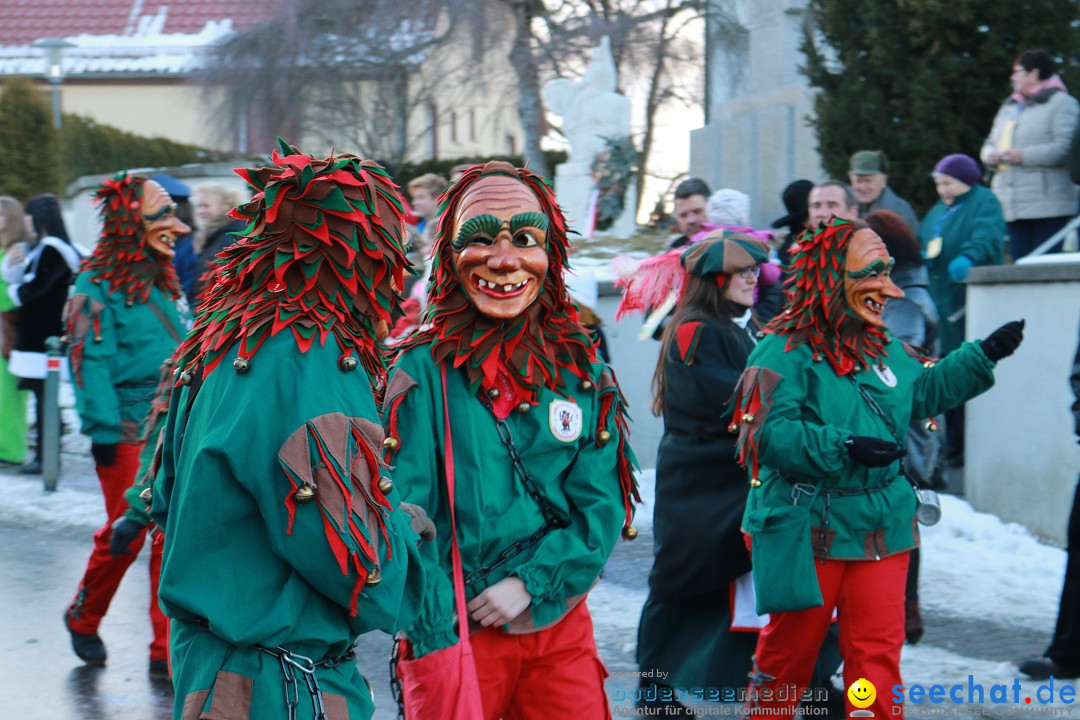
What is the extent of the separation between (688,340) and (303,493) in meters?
3.20

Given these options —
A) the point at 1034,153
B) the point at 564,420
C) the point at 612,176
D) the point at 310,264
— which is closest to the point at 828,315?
the point at 564,420

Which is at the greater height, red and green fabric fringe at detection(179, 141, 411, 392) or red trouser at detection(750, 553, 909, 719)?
red and green fabric fringe at detection(179, 141, 411, 392)

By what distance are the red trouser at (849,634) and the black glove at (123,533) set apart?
2500 millimetres

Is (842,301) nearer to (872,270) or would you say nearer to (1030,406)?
(872,270)

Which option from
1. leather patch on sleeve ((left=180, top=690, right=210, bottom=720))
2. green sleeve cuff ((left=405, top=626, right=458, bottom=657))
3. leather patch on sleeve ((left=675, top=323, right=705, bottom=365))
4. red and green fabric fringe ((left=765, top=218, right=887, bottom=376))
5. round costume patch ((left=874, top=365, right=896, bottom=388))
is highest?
red and green fabric fringe ((left=765, top=218, right=887, bottom=376))

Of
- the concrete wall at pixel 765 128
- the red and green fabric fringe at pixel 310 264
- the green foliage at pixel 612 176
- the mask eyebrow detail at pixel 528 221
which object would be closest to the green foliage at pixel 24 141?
the green foliage at pixel 612 176

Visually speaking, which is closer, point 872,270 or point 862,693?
point 862,693

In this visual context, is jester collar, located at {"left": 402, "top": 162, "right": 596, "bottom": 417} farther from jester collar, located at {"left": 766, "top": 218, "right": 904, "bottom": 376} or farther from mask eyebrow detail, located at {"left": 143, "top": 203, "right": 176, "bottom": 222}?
mask eyebrow detail, located at {"left": 143, "top": 203, "right": 176, "bottom": 222}

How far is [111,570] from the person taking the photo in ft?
19.7

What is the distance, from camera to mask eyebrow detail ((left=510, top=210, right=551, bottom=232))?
3.77 m

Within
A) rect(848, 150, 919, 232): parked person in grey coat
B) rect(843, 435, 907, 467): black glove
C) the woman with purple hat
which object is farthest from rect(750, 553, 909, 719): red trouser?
the woman with purple hat

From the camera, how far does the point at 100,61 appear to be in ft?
120

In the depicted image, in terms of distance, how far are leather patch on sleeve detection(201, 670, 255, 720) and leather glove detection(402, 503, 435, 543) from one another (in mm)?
501

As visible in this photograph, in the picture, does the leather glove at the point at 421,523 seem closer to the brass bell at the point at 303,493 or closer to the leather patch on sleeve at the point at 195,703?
the brass bell at the point at 303,493
